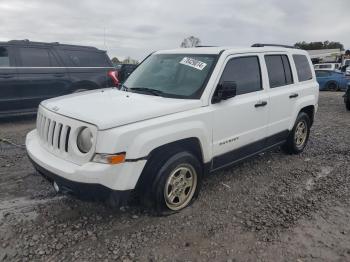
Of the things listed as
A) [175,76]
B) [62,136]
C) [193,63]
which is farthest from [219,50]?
[62,136]

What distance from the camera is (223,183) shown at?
4.47 m

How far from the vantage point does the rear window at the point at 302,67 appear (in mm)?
5389

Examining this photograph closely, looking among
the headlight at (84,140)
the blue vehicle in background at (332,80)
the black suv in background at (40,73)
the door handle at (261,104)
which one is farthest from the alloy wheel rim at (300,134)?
the blue vehicle in background at (332,80)

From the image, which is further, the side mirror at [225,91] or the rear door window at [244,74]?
the rear door window at [244,74]

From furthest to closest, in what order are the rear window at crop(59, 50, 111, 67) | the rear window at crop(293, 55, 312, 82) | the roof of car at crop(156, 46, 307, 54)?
the rear window at crop(59, 50, 111, 67)
the rear window at crop(293, 55, 312, 82)
the roof of car at crop(156, 46, 307, 54)

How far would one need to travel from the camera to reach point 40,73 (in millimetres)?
7656

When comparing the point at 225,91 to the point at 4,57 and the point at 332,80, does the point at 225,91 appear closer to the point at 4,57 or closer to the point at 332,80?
the point at 4,57

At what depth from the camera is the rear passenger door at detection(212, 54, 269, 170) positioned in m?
3.86

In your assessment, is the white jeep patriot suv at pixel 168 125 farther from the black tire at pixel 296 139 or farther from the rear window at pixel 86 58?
the rear window at pixel 86 58

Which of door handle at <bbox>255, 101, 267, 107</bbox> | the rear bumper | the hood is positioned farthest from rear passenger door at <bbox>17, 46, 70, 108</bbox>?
door handle at <bbox>255, 101, 267, 107</bbox>

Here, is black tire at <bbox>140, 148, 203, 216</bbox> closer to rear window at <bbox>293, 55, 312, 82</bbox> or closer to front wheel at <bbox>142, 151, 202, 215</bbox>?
front wheel at <bbox>142, 151, 202, 215</bbox>

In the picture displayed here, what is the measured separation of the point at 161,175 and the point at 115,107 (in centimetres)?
82

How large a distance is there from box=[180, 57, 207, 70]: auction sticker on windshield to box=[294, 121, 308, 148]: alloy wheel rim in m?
2.45

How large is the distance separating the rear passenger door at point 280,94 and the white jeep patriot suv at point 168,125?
16mm
